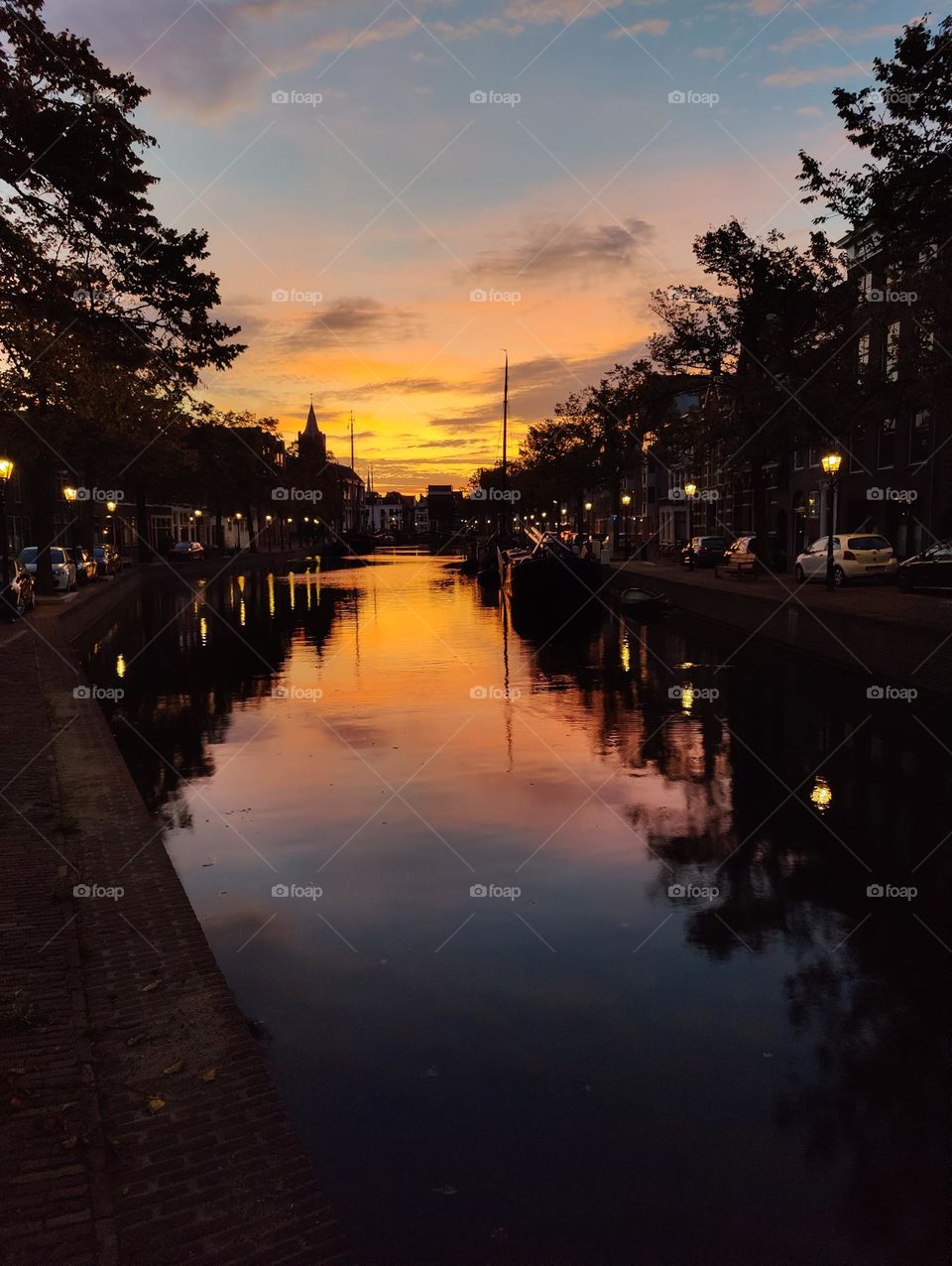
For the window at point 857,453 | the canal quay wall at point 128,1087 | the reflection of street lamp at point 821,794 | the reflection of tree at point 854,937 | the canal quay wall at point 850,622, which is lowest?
the reflection of street lamp at point 821,794

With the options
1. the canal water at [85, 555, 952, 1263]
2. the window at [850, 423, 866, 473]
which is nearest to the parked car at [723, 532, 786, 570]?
the window at [850, 423, 866, 473]

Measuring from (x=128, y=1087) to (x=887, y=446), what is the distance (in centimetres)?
4149

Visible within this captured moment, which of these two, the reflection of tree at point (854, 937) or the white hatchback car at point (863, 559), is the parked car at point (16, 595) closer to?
the reflection of tree at point (854, 937)

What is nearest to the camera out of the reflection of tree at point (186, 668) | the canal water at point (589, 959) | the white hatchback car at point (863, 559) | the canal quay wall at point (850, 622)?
the canal water at point (589, 959)

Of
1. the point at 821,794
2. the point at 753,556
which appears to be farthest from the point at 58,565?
the point at 821,794

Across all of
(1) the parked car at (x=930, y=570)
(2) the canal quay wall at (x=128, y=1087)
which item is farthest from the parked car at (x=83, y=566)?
(2) the canal quay wall at (x=128, y=1087)

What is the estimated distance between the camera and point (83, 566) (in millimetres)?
41781

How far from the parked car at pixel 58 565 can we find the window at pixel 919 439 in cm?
3384

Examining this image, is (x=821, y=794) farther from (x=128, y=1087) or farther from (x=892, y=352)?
(x=892, y=352)

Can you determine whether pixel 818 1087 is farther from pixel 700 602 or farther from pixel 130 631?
pixel 700 602

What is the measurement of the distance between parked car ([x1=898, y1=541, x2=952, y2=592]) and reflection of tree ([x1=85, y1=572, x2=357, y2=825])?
671 inches

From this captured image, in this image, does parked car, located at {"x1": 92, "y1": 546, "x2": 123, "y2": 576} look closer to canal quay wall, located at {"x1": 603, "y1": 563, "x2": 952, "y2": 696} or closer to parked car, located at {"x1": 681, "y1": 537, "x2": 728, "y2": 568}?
canal quay wall, located at {"x1": 603, "y1": 563, "x2": 952, "y2": 696}

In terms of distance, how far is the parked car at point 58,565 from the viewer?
34.4 m

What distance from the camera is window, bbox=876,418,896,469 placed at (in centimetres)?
3809
